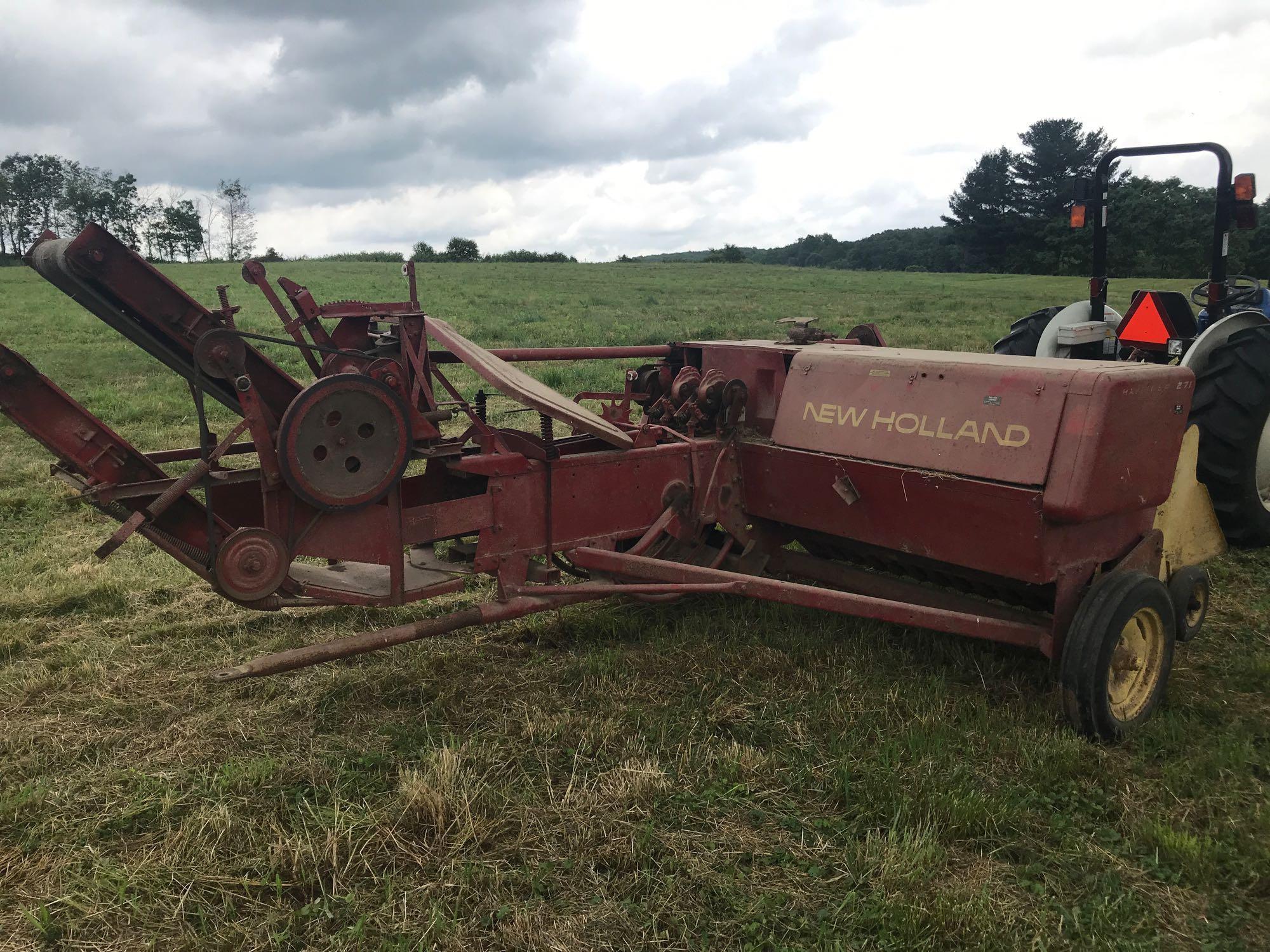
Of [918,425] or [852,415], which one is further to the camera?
[852,415]

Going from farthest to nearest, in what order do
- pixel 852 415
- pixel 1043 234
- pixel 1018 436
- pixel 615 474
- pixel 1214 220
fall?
pixel 1043 234, pixel 1214 220, pixel 852 415, pixel 615 474, pixel 1018 436

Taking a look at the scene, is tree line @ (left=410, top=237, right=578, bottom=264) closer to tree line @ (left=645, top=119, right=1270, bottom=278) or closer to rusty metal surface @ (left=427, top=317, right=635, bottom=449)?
tree line @ (left=645, top=119, right=1270, bottom=278)

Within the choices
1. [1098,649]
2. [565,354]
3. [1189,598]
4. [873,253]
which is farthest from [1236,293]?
[873,253]

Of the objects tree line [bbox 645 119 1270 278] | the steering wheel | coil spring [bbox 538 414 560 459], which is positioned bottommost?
coil spring [bbox 538 414 560 459]

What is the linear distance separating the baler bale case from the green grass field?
409mm

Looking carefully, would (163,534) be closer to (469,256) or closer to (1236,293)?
(1236,293)

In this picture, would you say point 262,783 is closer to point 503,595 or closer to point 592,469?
point 503,595

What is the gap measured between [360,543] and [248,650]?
1419 millimetres

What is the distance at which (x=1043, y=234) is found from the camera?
4481 cm

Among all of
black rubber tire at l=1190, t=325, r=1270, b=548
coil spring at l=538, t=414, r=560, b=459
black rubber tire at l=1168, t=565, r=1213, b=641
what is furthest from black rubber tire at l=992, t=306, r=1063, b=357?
coil spring at l=538, t=414, r=560, b=459

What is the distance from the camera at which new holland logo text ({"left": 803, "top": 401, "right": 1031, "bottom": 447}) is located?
3.79 metres

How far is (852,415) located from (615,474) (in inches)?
44.5

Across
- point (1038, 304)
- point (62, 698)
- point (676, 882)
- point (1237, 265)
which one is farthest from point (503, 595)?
point (1237, 265)

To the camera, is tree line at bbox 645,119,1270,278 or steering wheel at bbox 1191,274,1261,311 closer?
steering wheel at bbox 1191,274,1261,311
